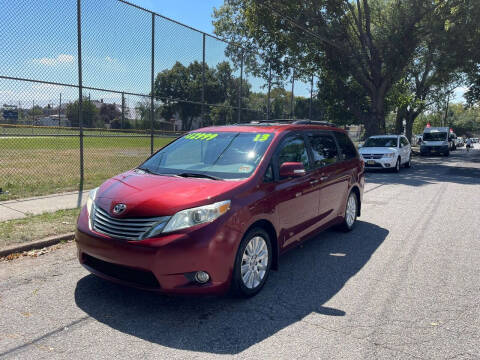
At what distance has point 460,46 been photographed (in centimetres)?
2306

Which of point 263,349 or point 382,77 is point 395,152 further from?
point 263,349

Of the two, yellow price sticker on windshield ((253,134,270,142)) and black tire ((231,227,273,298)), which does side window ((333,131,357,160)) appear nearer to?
yellow price sticker on windshield ((253,134,270,142))

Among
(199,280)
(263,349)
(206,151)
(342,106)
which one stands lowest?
(263,349)

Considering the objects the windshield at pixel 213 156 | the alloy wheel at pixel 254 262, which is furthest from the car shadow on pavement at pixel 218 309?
the windshield at pixel 213 156

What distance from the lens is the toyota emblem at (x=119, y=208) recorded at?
3.54 meters

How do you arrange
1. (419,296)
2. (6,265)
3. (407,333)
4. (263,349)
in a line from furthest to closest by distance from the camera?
(6,265), (419,296), (407,333), (263,349)

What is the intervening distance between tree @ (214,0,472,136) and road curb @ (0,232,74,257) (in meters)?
16.9

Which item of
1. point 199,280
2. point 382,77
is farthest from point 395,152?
point 199,280

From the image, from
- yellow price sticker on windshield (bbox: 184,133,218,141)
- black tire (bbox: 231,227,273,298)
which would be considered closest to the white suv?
yellow price sticker on windshield (bbox: 184,133,218,141)

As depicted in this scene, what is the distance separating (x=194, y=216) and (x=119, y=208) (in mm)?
710

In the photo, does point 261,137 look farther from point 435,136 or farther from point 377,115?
point 435,136

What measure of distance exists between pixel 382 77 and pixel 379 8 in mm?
6689

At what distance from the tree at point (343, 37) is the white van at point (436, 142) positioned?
304 inches

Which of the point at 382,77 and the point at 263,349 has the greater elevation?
the point at 382,77
